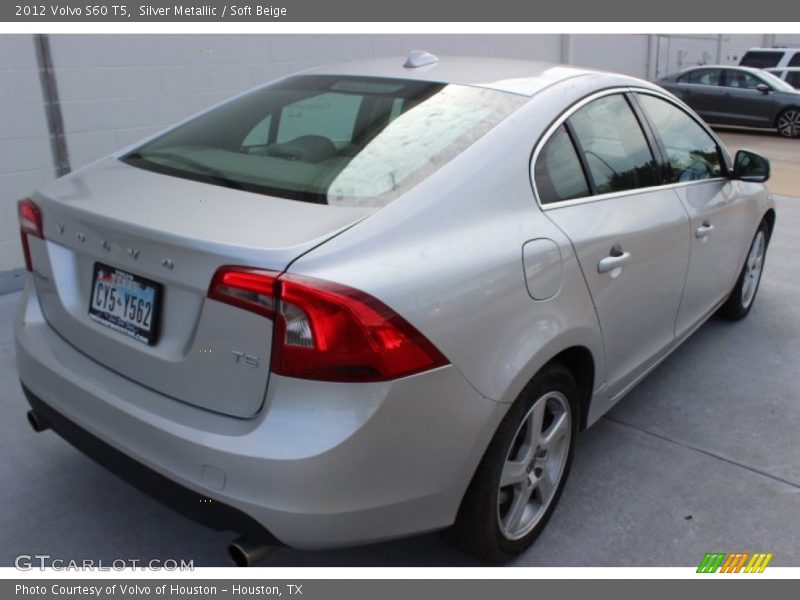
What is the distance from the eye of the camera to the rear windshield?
2332 millimetres

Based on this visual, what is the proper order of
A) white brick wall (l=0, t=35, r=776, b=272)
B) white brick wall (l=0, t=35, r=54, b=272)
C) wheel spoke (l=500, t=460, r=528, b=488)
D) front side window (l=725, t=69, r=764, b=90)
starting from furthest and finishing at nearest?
front side window (l=725, t=69, r=764, b=90) < white brick wall (l=0, t=35, r=776, b=272) < white brick wall (l=0, t=35, r=54, b=272) < wheel spoke (l=500, t=460, r=528, b=488)

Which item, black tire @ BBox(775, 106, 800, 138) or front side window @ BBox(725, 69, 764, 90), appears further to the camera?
front side window @ BBox(725, 69, 764, 90)

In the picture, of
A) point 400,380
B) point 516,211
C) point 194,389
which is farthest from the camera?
point 516,211

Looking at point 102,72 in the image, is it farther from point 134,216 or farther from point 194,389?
point 194,389

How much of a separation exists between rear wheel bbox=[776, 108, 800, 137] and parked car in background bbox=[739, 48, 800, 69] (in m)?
3.10

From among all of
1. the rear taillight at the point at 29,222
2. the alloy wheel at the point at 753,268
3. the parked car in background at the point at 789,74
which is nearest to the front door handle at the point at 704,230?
the alloy wheel at the point at 753,268

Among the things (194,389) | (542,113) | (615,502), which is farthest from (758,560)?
(194,389)

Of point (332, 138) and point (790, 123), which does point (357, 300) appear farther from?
point (790, 123)

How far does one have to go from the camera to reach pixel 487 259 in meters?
2.22

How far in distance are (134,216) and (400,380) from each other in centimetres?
93

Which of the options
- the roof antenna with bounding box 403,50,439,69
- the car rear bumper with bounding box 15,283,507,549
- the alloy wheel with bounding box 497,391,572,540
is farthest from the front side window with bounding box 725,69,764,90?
the car rear bumper with bounding box 15,283,507,549

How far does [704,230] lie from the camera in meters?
3.58

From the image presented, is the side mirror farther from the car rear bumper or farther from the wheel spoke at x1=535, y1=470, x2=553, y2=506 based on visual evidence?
the car rear bumper

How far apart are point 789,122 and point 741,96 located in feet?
3.42
